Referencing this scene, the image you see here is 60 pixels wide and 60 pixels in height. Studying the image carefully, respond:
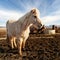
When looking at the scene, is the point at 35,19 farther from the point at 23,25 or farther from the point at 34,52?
the point at 34,52

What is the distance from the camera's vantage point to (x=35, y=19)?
6699 millimetres

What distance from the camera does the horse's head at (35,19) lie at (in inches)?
259

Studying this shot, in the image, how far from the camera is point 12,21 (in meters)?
8.34

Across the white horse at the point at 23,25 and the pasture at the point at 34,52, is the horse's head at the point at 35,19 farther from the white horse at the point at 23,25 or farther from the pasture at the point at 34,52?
the pasture at the point at 34,52

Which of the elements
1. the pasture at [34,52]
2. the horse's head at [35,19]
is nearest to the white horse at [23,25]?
the horse's head at [35,19]

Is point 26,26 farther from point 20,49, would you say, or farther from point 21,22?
point 20,49

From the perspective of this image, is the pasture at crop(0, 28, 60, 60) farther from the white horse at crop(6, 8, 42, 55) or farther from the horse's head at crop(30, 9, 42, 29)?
the horse's head at crop(30, 9, 42, 29)

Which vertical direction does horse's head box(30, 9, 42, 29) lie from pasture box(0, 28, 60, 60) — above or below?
above

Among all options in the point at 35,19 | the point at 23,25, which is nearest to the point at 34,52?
the point at 23,25

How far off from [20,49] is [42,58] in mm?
1223

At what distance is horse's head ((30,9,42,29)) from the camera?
657 cm

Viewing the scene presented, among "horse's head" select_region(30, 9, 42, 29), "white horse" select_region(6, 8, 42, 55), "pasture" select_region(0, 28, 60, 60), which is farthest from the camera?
"pasture" select_region(0, 28, 60, 60)

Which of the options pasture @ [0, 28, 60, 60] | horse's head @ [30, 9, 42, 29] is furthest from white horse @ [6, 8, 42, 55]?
pasture @ [0, 28, 60, 60]

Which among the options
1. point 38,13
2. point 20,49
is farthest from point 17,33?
point 38,13
